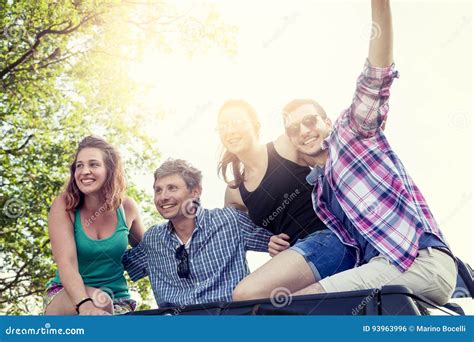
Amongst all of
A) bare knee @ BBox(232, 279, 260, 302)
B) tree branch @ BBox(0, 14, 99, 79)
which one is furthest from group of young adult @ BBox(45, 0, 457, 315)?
tree branch @ BBox(0, 14, 99, 79)

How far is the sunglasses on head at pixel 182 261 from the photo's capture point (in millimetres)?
3660

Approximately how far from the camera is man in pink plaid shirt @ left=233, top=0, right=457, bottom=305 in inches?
106

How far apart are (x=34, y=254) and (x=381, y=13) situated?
829cm

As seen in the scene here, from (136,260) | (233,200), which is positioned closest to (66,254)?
(136,260)

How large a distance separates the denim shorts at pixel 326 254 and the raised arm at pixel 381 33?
0.95 metres

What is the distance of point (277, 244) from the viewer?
3.41 metres

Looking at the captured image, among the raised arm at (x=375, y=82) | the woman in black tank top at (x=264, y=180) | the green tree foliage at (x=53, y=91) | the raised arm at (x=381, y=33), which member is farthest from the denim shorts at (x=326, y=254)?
the green tree foliage at (x=53, y=91)

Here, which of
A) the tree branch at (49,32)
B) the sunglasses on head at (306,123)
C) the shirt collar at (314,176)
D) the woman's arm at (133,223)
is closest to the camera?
the shirt collar at (314,176)

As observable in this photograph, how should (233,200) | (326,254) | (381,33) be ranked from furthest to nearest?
(233,200) < (326,254) < (381,33)

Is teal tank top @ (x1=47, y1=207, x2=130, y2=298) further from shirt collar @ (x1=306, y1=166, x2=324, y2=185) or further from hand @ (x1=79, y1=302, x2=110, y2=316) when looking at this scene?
shirt collar @ (x1=306, y1=166, x2=324, y2=185)

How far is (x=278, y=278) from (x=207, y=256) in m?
0.86

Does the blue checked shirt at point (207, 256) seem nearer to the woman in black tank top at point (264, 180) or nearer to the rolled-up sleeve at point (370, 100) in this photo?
the woman in black tank top at point (264, 180)

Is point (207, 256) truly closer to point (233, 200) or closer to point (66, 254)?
point (233, 200)
